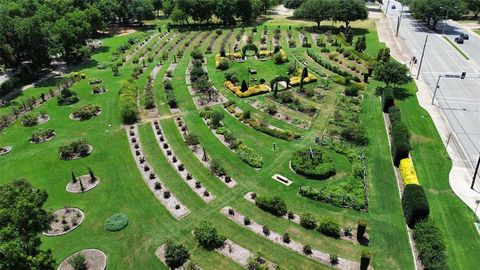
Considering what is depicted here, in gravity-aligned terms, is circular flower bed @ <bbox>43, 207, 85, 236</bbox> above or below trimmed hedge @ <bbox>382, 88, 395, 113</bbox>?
below

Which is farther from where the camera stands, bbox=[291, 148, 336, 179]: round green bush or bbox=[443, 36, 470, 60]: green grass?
bbox=[443, 36, 470, 60]: green grass

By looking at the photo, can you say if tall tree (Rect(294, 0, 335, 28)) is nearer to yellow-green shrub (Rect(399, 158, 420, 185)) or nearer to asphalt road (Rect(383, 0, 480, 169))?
asphalt road (Rect(383, 0, 480, 169))

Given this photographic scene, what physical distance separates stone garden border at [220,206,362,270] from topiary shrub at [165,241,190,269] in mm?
6945

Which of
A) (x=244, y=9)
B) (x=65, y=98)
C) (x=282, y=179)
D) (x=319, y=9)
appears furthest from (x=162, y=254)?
(x=244, y=9)

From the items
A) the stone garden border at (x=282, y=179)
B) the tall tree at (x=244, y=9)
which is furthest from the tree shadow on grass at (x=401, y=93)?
→ the tall tree at (x=244, y=9)

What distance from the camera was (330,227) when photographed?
118 feet

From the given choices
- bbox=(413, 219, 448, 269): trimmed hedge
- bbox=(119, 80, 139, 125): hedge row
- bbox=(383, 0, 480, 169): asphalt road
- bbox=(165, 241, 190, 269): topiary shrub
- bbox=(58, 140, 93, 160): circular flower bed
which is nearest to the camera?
bbox=(413, 219, 448, 269): trimmed hedge

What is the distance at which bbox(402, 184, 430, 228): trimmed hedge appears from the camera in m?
36.2

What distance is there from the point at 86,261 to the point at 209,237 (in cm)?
1176

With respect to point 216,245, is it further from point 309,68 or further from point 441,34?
point 441,34

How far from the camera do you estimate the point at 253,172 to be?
151 feet

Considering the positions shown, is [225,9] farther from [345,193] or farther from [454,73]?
[345,193]

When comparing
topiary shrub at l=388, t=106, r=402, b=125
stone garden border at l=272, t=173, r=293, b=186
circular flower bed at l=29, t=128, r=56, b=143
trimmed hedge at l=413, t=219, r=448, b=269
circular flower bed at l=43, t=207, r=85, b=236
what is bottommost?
circular flower bed at l=43, t=207, r=85, b=236

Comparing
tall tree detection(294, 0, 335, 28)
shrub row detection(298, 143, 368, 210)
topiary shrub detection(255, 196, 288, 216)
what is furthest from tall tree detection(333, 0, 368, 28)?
topiary shrub detection(255, 196, 288, 216)
